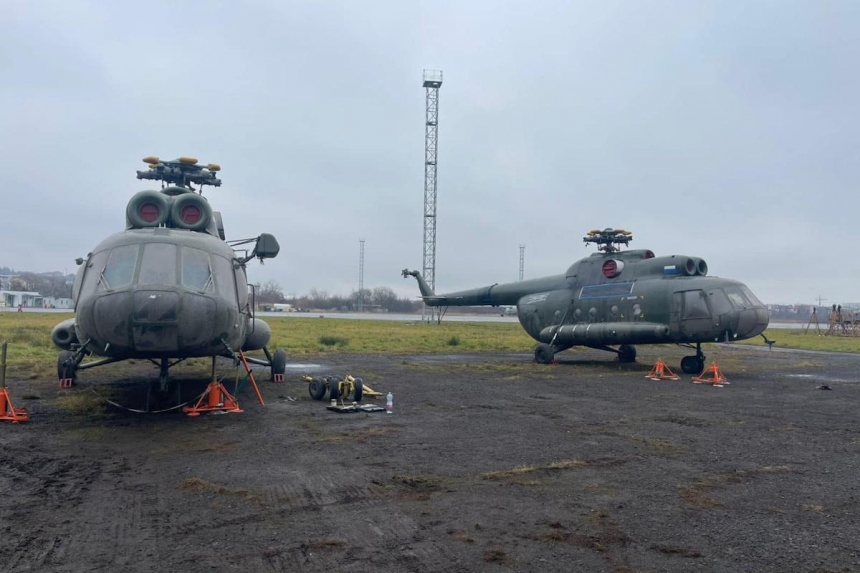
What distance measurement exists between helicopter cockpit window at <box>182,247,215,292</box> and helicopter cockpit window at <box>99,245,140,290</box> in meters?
0.64

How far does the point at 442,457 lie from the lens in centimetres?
677

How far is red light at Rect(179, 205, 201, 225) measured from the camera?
10508mm

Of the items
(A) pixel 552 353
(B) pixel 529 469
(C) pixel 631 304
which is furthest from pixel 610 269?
(B) pixel 529 469

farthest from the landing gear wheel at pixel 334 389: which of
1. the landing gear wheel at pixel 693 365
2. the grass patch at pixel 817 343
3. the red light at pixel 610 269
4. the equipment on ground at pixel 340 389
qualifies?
the grass patch at pixel 817 343

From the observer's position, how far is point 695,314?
1616 cm

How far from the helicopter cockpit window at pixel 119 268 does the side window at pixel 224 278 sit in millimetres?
1080

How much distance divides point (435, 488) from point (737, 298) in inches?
528

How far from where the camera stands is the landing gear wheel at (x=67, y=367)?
9.89 meters

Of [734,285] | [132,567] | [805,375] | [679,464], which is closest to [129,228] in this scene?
[132,567]

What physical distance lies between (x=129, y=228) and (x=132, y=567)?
752cm

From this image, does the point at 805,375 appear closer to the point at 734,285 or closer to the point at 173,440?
the point at 734,285

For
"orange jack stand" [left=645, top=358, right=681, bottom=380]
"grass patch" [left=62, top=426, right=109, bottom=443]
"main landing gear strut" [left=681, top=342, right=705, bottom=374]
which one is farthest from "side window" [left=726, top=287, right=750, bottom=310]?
"grass patch" [left=62, top=426, right=109, bottom=443]

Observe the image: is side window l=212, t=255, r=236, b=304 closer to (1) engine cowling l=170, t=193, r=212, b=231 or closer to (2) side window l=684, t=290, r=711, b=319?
(1) engine cowling l=170, t=193, r=212, b=231

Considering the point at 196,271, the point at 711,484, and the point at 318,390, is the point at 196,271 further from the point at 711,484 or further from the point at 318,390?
the point at 711,484
